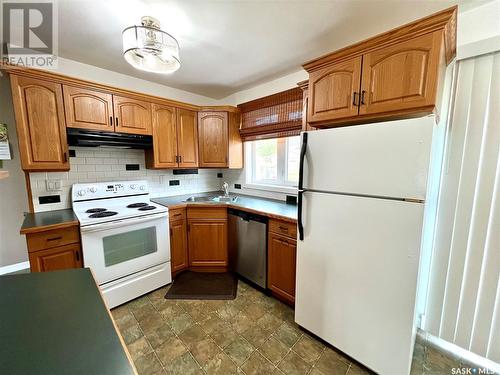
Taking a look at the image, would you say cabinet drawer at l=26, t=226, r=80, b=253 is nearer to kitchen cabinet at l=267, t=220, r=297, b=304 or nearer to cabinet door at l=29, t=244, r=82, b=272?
cabinet door at l=29, t=244, r=82, b=272

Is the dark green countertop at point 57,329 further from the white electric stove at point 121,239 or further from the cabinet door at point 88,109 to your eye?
the cabinet door at point 88,109

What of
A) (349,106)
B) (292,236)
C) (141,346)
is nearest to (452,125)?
(349,106)

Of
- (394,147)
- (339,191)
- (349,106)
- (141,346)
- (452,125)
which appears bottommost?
(141,346)

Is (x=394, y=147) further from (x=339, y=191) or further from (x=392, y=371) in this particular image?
(x=392, y=371)

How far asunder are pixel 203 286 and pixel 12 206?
2.35 m

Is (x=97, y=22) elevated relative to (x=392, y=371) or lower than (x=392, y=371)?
elevated

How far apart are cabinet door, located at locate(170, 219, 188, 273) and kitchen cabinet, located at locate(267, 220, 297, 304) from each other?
3.57 feet

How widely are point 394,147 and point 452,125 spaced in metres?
0.70

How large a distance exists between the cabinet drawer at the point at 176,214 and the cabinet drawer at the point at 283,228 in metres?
1.11

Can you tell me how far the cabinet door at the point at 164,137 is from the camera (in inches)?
99.3

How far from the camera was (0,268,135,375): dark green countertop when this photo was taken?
548 millimetres

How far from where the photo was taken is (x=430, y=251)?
1.60 metres

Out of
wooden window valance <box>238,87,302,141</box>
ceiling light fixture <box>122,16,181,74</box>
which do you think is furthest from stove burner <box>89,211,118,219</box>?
wooden window valance <box>238,87,302,141</box>

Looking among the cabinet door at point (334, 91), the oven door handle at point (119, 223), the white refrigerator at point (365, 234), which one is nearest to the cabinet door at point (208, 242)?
the oven door handle at point (119, 223)
